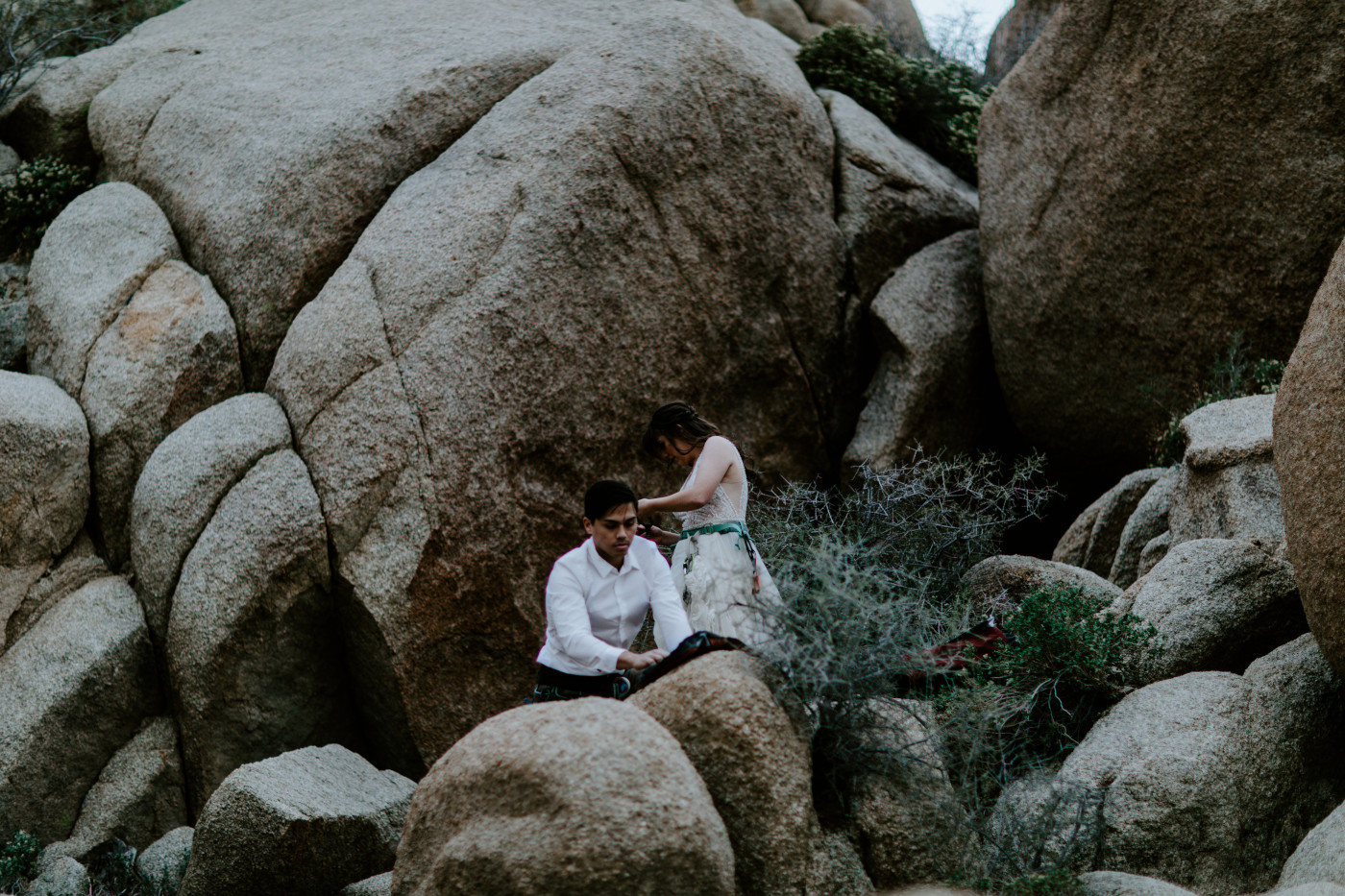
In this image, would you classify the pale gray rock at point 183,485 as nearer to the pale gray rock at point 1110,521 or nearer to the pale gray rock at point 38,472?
the pale gray rock at point 38,472

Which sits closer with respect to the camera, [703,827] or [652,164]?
[703,827]

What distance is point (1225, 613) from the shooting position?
6598 millimetres

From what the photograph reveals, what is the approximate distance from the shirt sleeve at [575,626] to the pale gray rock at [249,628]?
346 cm

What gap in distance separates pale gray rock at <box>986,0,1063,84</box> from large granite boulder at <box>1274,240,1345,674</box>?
11.2 meters

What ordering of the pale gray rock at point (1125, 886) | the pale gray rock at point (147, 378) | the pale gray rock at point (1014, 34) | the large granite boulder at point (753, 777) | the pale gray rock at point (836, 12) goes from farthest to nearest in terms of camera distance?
the pale gray rock at point (836, 12) → the pale gray rock at point (1014, 34) → the pale gray rock at point (147, 378) → the pale gray rock at point (1125, 886) → the large granite boulder at point (753, 777)

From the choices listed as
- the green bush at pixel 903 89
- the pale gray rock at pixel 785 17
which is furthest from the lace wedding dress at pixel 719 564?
the pale gray rock at pixel 785 17

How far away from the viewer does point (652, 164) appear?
387 inches

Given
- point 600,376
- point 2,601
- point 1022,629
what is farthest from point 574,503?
point 2,601

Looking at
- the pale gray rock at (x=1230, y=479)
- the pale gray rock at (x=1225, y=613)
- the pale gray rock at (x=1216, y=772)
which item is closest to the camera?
the pale gray rock at (x=1216, y=772)

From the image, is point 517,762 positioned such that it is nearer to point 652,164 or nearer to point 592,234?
point 592,234

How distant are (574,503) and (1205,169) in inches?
242

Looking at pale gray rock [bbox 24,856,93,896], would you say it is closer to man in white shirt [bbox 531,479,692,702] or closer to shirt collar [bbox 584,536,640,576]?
man in white shirt [bbox 531,479,692,702]

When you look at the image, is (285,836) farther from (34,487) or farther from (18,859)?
(34,487)

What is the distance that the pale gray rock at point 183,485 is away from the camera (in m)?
8.45
